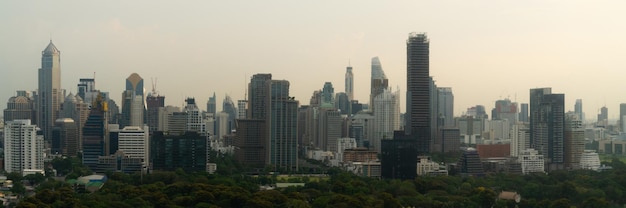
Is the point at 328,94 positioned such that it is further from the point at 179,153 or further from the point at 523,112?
the point at 179,153

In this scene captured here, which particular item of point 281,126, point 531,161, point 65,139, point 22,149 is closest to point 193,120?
point 281,126

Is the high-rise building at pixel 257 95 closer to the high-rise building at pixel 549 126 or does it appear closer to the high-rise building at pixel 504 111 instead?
the high-rise building at pixel 549 126

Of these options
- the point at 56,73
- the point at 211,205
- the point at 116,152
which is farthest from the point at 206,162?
the point at 56,73

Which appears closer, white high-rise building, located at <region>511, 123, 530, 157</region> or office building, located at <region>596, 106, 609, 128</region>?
white high-rise building, located at <region>511, 123, 530, 157</region>

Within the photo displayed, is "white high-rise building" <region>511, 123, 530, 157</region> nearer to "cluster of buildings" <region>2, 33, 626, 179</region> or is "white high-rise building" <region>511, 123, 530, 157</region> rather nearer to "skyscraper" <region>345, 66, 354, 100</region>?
"cluster of buildings" <region>2, 33, 626, 179</region>

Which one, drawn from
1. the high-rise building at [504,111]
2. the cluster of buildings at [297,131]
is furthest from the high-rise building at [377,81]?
the high-rise building at [504,111]

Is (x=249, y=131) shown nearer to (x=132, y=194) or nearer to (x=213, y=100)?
(x=132, y=194)

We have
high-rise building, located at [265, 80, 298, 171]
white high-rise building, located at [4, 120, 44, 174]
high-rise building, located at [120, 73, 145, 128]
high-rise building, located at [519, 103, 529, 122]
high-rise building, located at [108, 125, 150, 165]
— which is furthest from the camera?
high-rise building, located at [519, 103, 529, 122]

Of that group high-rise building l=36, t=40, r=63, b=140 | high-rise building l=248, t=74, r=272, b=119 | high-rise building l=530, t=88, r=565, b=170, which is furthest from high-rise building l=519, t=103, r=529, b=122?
high-rise building l=36, t=40, r=63, b=140
